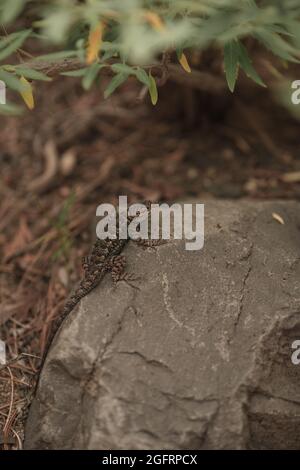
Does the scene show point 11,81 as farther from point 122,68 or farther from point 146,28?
point 146,28

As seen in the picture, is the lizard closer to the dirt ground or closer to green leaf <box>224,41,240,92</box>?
the dirt ground

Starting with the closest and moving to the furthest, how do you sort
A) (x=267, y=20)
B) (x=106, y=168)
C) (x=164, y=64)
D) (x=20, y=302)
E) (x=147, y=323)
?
(x=267, y=20)
(x=147, y=323)
(x=164, y=64)
(x=20, y=302)
(x=106, y=168)

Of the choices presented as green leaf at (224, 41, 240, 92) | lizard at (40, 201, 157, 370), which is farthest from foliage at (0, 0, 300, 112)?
lizard at (40, 201, 157, 370)

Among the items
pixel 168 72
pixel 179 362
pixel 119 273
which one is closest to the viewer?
pixel 179 362

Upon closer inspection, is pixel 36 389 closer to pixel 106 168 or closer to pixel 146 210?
pixel 146 210

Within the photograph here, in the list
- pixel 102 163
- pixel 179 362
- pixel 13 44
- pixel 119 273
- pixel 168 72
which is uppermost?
pixel 168 72

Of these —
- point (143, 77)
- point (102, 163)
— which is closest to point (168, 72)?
point (143, 77)

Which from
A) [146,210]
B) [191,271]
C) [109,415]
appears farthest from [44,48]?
[109,415]
